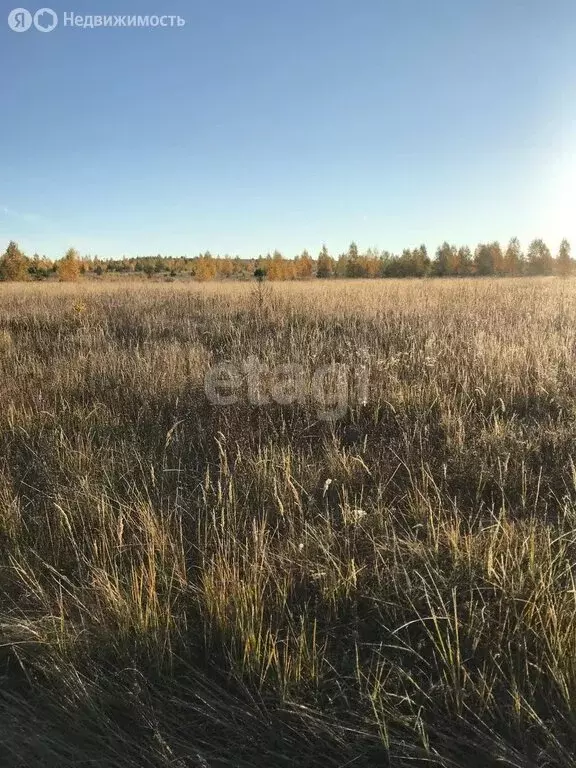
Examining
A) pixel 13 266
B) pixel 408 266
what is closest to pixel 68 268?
pixel 13 266

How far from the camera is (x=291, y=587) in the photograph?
179cm

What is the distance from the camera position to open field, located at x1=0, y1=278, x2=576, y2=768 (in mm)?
1307

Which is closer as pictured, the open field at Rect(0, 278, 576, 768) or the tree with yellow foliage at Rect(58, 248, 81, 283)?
the open field at Rect(0, 278, 576, 768)

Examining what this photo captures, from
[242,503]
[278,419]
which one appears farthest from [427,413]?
[242,503]

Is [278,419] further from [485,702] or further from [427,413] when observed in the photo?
[485,702]

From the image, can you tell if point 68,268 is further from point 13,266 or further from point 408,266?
point 408,266

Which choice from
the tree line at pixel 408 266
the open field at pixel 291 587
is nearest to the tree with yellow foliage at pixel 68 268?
the tree line at pixel 408 266

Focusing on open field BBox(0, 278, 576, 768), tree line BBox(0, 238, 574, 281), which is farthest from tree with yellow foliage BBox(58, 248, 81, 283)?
open field BBox(0, 278, 576, 768)

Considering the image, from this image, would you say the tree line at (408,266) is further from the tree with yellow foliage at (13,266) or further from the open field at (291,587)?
the open field at (291,587)

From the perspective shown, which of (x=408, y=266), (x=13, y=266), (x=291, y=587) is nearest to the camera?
(x=291, y=587)

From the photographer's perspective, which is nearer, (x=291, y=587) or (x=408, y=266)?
(x=291, y=587)

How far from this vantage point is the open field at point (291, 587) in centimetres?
131

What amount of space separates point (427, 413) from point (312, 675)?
2306mm

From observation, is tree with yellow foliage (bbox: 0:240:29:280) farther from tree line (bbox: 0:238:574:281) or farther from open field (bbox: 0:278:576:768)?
open field (bbox: 0:278:576:768)
